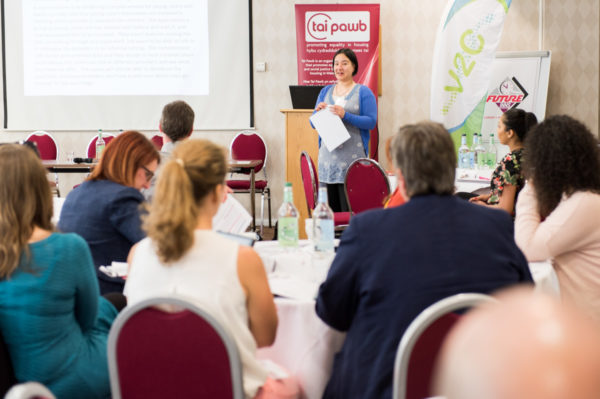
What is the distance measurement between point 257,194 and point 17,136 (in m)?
2.73

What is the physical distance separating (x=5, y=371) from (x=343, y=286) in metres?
0.92

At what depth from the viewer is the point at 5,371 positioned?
1.82 metres

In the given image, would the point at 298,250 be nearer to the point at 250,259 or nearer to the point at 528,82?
the point at 250,259

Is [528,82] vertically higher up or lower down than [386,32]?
Result: lower down

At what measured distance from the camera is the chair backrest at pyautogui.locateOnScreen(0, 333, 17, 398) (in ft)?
5.89

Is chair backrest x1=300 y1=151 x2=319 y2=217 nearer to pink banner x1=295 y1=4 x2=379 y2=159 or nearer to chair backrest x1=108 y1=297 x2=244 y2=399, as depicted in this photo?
pink banner x1=295 y1=4 x2=379 y2=159

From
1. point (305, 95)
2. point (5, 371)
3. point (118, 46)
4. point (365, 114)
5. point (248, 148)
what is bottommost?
point (5, 371)

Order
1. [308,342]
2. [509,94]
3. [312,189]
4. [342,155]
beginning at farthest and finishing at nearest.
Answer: [509,94]
[342,155]
[312,189]
[308,342]

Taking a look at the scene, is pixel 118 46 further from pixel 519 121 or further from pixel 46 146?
pixel 519 121

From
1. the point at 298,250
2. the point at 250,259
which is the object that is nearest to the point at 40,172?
the point at 250,259

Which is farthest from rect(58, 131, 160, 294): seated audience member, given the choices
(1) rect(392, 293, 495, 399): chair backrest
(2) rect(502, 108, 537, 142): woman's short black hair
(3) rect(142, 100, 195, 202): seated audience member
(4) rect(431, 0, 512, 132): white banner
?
(4) rect(431, 0, 512, 132): white banner

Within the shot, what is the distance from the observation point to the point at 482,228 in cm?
173

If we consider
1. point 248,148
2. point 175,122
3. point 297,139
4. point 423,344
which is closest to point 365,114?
point 297,139

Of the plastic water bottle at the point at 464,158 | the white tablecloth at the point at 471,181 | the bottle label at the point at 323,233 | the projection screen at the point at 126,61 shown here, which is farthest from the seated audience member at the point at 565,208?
the projection screen at the point at 126,61
